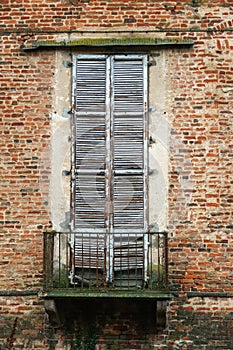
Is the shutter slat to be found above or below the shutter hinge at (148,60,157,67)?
below

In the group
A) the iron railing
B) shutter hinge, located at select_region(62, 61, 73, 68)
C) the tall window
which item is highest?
shutter hinge, located at select_region(62, 61, 73, 68)

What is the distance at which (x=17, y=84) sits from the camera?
1252 centimetres

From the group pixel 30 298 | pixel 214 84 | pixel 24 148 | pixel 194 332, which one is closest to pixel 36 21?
pixel 24 148

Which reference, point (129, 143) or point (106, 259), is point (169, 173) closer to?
point (129, 143)

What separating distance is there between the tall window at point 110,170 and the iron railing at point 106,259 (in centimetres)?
1

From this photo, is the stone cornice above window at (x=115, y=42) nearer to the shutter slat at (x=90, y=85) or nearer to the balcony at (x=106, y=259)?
the shutter slat at (x=90, y=85)

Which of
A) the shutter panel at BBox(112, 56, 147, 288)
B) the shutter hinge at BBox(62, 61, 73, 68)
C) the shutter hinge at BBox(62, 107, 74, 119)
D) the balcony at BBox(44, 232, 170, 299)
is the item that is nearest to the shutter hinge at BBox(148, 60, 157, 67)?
the shutter panel at BBox(112, 56, 147, 288)

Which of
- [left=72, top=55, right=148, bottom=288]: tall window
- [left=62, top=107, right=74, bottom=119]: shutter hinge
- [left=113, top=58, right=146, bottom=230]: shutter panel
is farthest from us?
[left=62, top=107, right=74, bottom=119]: shutter hinge

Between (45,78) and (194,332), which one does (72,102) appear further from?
(194,332)

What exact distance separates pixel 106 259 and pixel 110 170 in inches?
50.4

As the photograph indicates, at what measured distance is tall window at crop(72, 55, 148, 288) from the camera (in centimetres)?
1195

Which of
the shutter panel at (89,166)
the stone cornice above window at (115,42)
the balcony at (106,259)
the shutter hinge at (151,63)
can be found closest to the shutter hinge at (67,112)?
the shutter panel at (89,166)

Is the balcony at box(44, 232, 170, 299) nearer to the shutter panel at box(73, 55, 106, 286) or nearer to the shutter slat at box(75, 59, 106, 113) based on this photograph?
the shutter panel at box(73, 55, 106, 286)

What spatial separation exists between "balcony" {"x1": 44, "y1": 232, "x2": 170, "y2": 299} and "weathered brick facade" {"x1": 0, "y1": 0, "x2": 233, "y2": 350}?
25 cm
